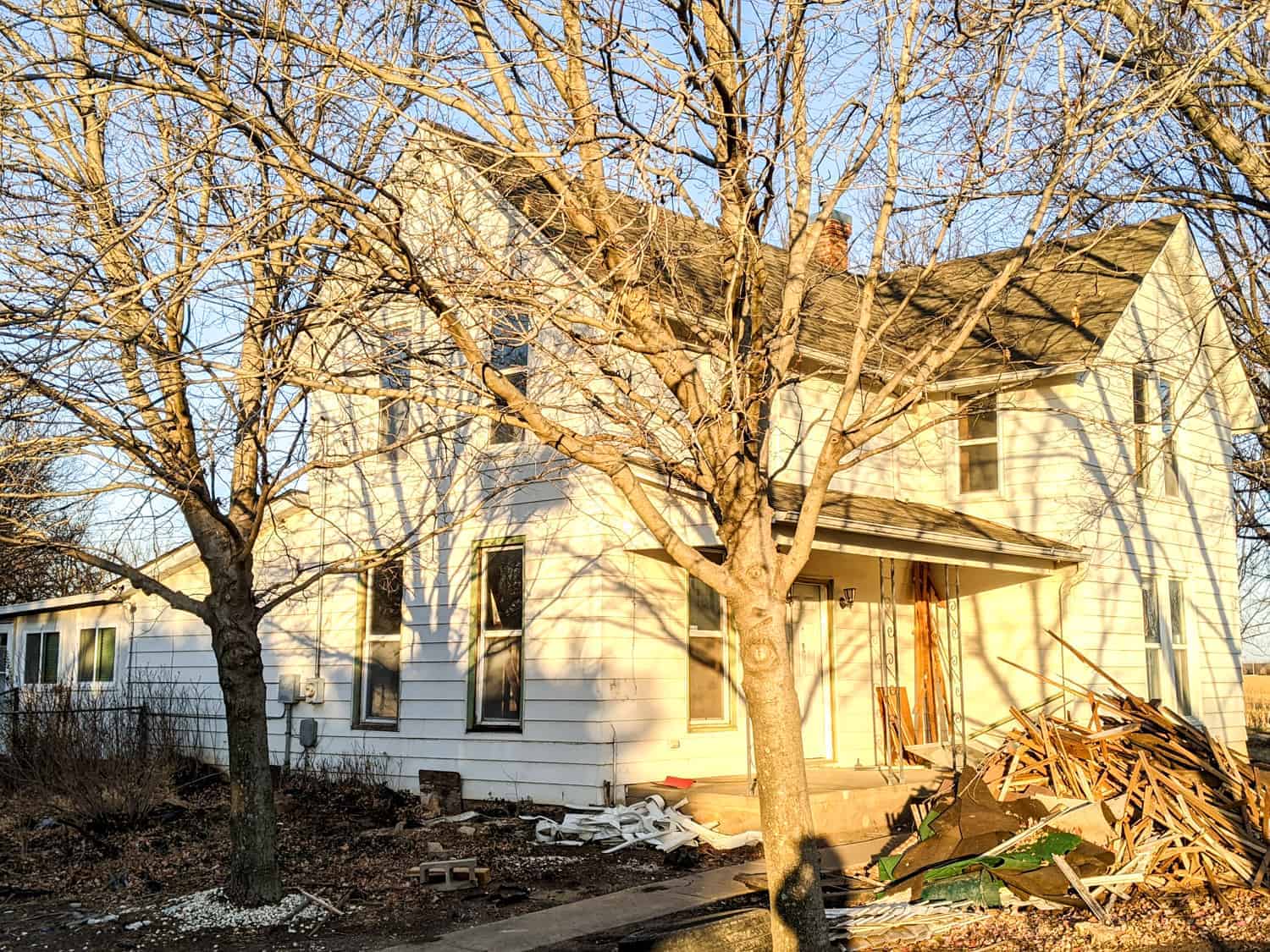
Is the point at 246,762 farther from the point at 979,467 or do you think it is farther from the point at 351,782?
the point at 979,467

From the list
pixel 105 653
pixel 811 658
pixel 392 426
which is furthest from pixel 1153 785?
pixel 105 653

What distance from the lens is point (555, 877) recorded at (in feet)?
31.5

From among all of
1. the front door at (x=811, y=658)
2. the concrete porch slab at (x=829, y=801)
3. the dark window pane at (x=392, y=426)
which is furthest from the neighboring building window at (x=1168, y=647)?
the dark window pane at (x=392, y=426)

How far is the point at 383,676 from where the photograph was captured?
14281mm

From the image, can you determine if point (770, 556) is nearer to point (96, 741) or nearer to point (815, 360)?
point (815, 360)

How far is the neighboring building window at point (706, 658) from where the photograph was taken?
12.9 m

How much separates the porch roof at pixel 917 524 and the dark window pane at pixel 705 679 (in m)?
1.88

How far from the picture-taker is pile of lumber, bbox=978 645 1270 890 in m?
8.81

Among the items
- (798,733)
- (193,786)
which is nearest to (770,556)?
(798,733)

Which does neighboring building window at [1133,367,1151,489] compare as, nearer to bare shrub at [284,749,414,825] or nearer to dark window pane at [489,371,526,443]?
dark window pane at [489,371,526,443]

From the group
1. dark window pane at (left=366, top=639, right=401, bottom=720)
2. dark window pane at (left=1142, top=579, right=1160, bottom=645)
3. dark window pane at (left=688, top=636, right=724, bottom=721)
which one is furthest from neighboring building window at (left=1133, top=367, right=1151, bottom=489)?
dark window pane at (left=366, top=639, right=401, bottom=720)

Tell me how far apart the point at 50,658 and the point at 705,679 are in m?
12.9

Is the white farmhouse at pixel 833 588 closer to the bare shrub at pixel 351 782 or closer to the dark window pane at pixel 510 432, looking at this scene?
the dark window pane at pixel 510 432

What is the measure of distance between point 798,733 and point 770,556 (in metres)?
0.90
